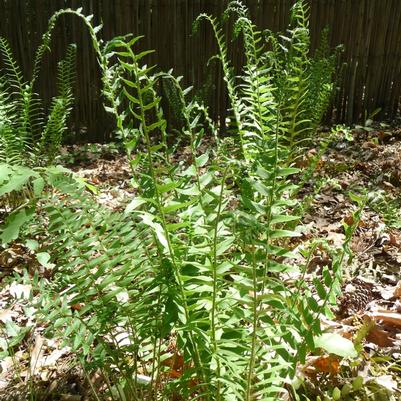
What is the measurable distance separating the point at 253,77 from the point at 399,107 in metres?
4.29

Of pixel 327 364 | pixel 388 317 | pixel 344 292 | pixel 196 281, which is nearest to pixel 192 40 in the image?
pixel 344 292

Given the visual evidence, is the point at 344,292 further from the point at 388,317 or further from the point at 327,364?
the point at 327,364

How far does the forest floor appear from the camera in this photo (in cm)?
156

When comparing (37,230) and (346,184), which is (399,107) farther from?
(37,230)

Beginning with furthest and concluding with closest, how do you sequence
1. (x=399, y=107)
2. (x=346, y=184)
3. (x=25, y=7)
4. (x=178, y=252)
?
(x=399, y=107), (x=25, y=7), (x=346, y=184), (x=178, y=252)

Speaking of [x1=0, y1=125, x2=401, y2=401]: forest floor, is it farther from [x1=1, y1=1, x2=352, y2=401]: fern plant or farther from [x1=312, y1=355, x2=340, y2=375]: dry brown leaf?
[x1=1, y1=1, x2=352, y2=401]: fern plant

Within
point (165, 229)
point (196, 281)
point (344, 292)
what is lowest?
point (344, 292)

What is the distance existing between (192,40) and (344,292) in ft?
10.3

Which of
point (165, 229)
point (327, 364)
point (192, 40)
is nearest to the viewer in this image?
point (165, 229)

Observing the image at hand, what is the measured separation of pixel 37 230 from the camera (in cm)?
153

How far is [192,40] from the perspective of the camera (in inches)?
178

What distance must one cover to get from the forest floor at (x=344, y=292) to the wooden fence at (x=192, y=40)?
101 centimetres

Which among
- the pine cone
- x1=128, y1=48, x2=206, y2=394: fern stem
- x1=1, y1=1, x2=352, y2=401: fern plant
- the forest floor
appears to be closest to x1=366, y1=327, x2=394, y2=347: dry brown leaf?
the forest floor

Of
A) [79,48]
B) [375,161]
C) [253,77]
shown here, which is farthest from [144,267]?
[79,48]
